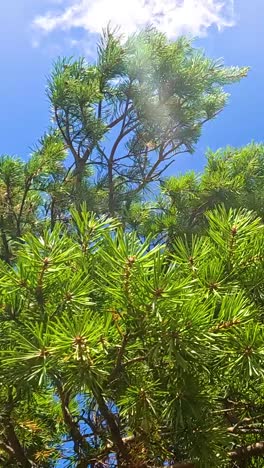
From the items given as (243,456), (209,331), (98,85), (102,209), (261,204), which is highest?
(98,85)

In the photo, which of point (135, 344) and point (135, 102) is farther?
point (135, 102)

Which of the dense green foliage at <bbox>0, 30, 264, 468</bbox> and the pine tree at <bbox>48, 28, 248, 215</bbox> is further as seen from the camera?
the pine tree at <bbox>48, 28, 248, 215</bbox>

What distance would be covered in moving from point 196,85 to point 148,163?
25 cm

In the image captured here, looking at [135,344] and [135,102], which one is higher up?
[135,102]

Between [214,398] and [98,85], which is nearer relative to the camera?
[214,398]

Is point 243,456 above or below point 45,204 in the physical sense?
below

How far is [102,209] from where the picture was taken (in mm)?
1440

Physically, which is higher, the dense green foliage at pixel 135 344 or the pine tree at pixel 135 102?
the pine tree at pixel 135 102

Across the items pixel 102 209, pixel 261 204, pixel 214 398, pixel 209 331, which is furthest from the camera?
pixel 102 209

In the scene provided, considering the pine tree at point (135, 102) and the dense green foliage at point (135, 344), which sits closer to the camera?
the dense green foliage at point (135, 344)

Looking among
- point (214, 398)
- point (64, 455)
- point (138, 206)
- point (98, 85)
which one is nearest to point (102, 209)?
point (138, 206)

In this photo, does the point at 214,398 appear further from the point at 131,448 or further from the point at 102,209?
the point at 102,209

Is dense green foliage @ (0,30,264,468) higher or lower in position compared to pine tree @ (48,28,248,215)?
lower

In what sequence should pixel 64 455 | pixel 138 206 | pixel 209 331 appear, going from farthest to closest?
pixel 138 206 → pixel 64 455 → pixel 209 331
